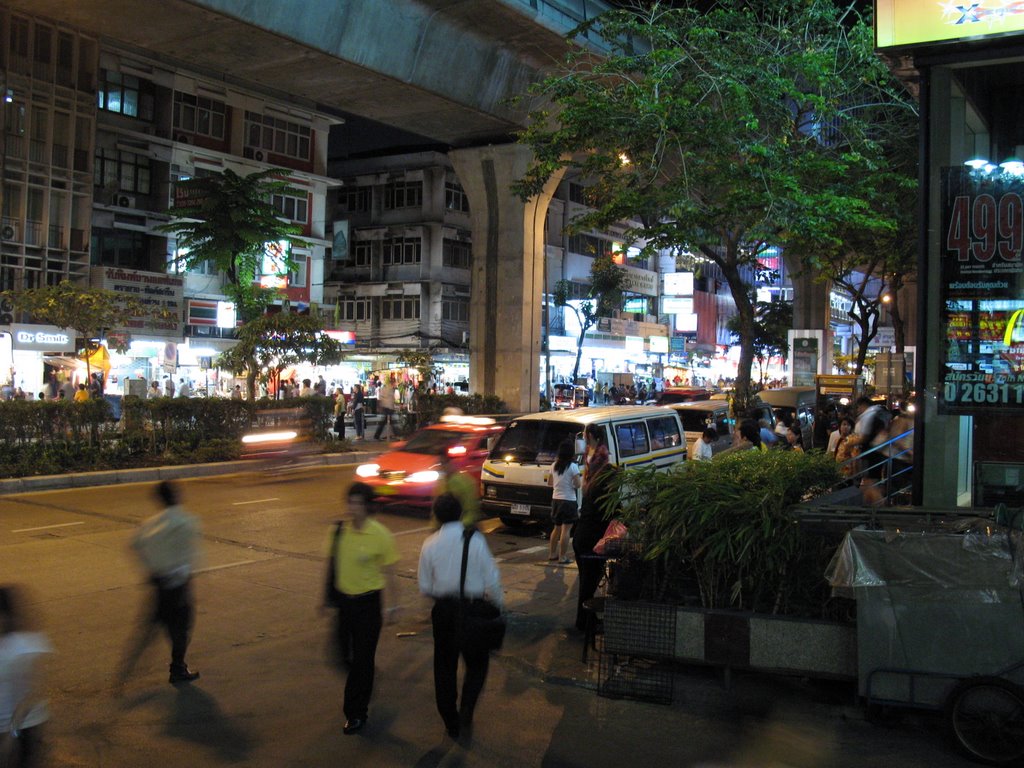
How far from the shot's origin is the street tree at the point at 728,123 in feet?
47.7

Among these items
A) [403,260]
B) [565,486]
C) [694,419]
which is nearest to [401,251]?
[403,260]

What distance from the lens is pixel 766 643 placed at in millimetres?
6410

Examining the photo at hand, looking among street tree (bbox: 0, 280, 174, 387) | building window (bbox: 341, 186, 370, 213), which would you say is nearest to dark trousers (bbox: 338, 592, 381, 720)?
street tree (bbox: 0, 280, 174, 387)

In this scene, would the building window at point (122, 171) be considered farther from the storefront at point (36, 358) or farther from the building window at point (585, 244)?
the building window at point (585, 244)

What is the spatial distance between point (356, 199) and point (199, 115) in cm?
1380

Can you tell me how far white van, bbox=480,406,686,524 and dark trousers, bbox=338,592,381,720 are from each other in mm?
7372

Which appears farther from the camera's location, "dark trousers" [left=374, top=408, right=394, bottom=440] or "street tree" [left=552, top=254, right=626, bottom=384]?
"street tree" [left=552, top=254, right=626, bottom=384]

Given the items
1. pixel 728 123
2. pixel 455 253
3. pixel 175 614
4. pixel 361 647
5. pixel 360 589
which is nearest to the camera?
pixel 361 647

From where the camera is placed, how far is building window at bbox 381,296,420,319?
161 feet

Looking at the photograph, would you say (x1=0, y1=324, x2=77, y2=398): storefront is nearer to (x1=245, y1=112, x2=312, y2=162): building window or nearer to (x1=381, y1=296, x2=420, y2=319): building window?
(x1=245, y1=112, x2=312, y2=162): building window

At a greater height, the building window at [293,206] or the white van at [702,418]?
the building window at [293,206]

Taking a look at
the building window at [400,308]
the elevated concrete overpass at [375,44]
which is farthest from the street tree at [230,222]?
the building window at [400,308]

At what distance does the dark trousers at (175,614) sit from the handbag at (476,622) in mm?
2381

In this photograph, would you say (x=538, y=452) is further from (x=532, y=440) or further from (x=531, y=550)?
(x=531, y=550)
